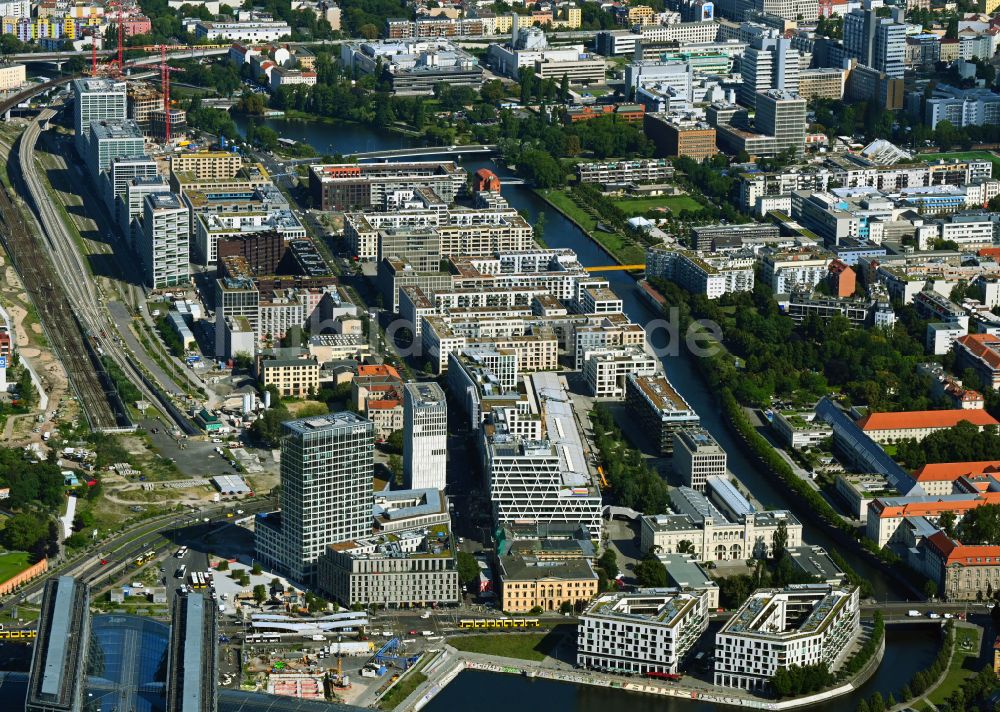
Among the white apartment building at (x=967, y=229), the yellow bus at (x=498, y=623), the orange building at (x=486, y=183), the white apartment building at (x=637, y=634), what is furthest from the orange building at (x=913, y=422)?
the orange building at (x=486, y=183)

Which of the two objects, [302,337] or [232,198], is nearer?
[302,337]

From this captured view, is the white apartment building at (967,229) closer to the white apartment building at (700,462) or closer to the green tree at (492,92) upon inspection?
the white apartment building at (700,462)

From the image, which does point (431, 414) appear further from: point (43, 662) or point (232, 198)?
point (232, 198)

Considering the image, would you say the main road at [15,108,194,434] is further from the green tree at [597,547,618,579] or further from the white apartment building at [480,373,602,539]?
the green tree at [597,547,618,579]

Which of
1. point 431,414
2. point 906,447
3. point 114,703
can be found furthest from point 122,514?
point 906,447

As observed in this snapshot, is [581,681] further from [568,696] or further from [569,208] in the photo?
[569,208]

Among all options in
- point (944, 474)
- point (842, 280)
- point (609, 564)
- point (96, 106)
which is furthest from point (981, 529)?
point (96, 106)
